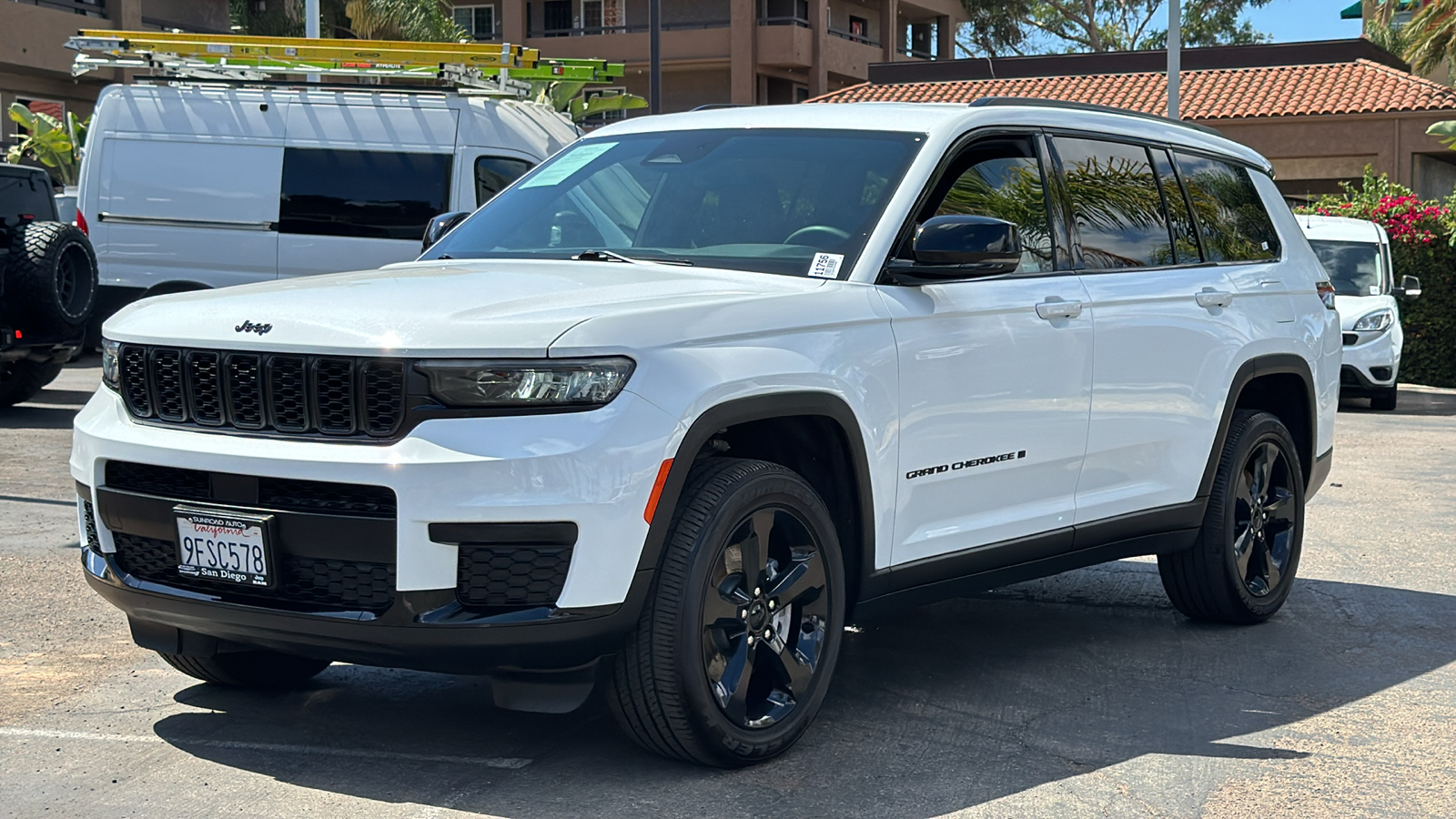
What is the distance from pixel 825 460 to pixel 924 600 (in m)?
0.68

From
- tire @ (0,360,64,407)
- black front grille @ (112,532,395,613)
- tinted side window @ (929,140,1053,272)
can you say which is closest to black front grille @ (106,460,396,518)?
black front grille @ (112,532,395,613)

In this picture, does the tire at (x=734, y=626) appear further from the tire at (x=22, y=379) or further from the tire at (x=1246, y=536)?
the tire at (x=22, y=379)

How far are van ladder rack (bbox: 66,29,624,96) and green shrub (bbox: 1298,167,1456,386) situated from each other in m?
12.6

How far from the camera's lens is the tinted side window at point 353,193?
15398mm

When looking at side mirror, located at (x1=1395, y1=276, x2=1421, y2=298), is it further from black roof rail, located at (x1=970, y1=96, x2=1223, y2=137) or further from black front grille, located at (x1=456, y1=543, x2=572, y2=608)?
black front grille, located at (x1=456, y1=543, x2=572, y2=608)

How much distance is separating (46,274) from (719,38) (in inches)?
1482

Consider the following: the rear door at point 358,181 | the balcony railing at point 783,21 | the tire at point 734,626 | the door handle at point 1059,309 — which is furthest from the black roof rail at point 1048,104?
the balcony railing at point 783,21

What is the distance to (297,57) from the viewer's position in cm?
1600

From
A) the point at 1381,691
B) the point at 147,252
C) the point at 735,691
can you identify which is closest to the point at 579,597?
the point at 735,691

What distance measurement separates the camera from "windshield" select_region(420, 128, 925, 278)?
536 cm

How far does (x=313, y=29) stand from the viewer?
24359 mm

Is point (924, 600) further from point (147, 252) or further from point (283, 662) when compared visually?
point (147, 252)

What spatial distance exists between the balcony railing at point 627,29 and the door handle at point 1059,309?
1766 inches

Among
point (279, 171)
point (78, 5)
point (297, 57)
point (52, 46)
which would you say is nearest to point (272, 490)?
point (279, 171)
